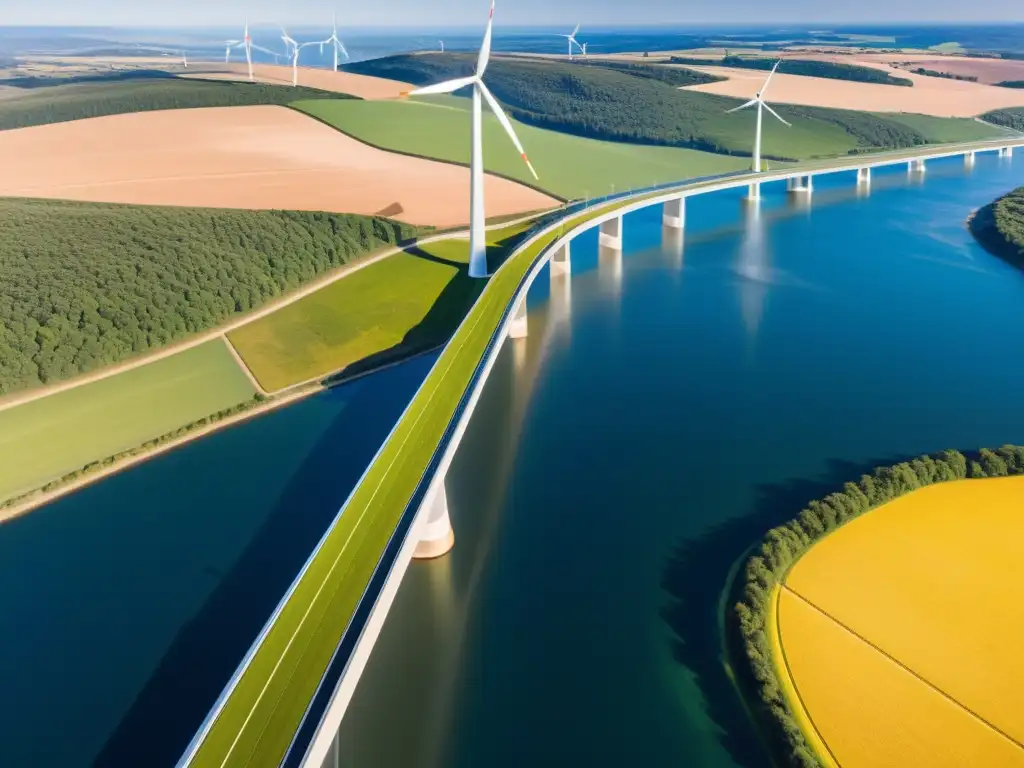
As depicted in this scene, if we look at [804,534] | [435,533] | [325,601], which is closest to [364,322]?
[435,533]

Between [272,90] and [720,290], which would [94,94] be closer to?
[272,90]

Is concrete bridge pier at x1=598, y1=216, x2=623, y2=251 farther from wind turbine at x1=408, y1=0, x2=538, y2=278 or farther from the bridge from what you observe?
the bridge

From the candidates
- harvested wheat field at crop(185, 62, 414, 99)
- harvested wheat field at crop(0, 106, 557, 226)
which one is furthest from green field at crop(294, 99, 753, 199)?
harvested wheat field at crop(185, 62, 414, 99)

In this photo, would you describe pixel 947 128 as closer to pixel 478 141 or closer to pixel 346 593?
pixel 478 141

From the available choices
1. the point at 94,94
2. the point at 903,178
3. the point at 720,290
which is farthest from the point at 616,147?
the point at 94,94

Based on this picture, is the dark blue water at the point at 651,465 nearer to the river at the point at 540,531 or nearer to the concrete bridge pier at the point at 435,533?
the river at the point at 540,531
